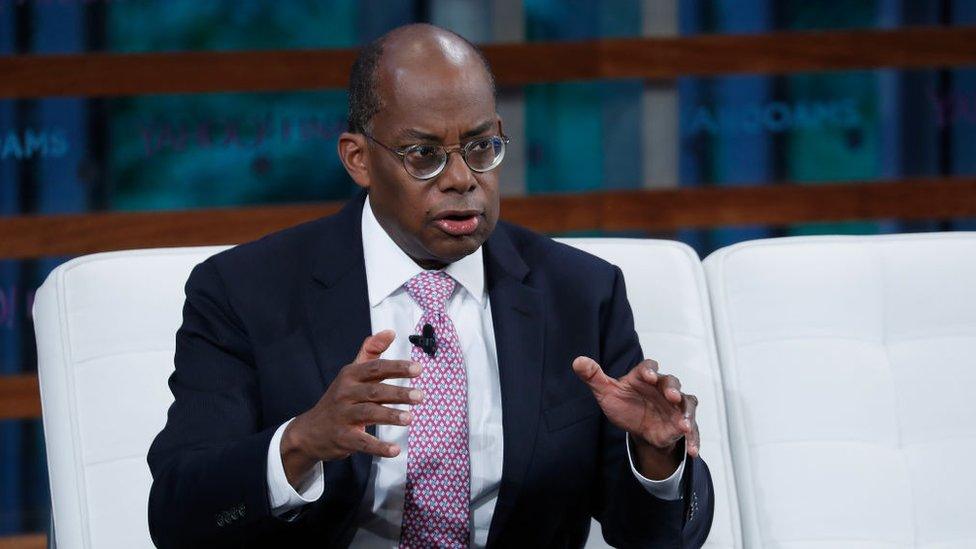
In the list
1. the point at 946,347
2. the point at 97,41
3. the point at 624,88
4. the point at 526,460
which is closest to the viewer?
the point at 526,460

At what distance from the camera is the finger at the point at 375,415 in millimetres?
1339

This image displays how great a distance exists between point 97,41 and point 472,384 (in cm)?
190

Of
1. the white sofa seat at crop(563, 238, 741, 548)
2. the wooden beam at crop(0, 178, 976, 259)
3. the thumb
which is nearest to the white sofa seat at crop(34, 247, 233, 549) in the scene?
the thumb

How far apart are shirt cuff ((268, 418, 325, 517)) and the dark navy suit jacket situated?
1 centimetres

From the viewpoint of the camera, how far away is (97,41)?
124 inches

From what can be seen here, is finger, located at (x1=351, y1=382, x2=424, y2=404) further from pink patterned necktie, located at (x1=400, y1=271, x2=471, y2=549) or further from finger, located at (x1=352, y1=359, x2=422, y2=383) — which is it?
pink patterned necktie, located at (x1=400, y1=271, x2=471, y2=549)

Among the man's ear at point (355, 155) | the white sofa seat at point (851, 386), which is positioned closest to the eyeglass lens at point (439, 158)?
the man's ear at point (355, 155)

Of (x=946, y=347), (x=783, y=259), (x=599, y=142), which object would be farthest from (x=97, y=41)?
(x=946, y=347)

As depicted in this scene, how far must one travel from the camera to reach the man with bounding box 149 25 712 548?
1556mm

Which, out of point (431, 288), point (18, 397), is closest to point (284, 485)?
point (431, 288)

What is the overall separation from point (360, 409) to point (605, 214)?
6.39ft

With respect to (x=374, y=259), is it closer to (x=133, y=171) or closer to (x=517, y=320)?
(x=517, y=320)

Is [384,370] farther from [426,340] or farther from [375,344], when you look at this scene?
[426,340]

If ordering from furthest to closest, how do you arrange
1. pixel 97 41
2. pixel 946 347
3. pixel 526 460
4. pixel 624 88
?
pixel 624 88 → pixel 97 41 → pixel 946 347 → pixel 526 460
